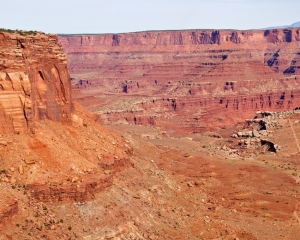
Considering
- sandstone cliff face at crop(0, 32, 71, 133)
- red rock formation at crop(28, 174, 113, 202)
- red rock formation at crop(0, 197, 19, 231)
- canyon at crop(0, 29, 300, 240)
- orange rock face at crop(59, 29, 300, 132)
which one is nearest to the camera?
red rock formation at crop(0, 197, 19, 231)

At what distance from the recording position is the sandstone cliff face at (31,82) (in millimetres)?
31984

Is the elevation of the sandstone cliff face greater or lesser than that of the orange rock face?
greater

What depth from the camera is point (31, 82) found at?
34.3 meters

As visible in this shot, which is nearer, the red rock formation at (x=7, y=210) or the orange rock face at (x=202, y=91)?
the red rock formation at (x=7, y=210)

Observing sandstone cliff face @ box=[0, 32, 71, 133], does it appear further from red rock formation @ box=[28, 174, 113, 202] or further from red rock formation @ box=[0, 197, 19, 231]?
red rock formation @ box=[0, 197, 19, 231]

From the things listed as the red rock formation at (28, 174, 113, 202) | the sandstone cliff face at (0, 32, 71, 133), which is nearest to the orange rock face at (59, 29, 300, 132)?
the sandstone cliff face at (0, 32, 71, 133)

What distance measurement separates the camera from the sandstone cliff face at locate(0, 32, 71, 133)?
31984 millimetres

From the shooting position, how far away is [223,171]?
6022 cm

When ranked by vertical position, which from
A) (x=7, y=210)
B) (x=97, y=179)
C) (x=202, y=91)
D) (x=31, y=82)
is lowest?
(x=202, y=91)

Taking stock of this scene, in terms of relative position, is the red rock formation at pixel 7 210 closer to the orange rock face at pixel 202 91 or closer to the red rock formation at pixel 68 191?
the red rock formation at pixel 68 191

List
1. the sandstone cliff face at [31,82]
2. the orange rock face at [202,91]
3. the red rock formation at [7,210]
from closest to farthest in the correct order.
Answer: the red rock formation at [7,210]
the sandstone cliff face at [31,82]
the orange rock face at [202,91]

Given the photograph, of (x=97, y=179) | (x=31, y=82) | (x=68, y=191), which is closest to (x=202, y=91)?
(x=31, y=82)

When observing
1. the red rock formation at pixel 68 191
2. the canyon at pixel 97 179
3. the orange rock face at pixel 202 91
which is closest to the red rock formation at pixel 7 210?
the canyon at pixel 97 179

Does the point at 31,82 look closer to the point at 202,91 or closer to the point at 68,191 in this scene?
the point at 68,191
